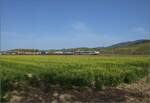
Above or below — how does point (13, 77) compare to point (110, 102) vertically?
above

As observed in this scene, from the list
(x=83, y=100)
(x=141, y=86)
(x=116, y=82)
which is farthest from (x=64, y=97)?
(x=141, y=86)

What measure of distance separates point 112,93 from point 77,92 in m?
1.46

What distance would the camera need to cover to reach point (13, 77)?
1221cm

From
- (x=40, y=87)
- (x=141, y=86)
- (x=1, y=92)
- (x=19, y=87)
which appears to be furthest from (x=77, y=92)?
(x=141, y=86)

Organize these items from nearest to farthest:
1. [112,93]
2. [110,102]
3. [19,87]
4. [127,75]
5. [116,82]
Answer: [110,102] < [19,87] < [112,93] < [116,82] < [127,75]

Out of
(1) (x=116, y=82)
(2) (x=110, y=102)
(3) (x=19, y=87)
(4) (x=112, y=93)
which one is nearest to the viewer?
(2) (x=110, y=102)

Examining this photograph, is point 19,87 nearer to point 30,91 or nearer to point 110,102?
point 30,91

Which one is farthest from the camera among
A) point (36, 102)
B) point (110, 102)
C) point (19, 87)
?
point (19, 87)

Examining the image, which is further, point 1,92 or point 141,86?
point 141,86

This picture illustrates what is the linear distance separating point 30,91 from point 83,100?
1.96 meters

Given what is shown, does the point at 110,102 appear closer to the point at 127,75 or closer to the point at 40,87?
the point at 40,87

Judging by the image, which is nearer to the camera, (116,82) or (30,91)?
(30,91)

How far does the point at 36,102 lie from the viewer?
32.2 feet

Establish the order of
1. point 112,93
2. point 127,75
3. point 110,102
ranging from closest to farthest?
point 110,102 → point 112,93 → point 127,75
